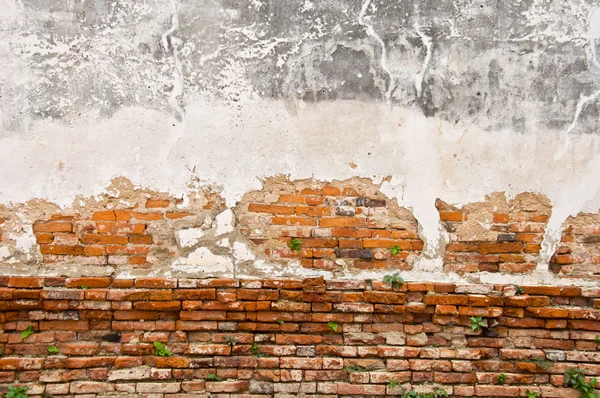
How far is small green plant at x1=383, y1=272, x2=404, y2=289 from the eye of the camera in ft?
9.90

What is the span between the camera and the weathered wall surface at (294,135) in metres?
2.91

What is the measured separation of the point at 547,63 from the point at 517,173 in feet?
2.19

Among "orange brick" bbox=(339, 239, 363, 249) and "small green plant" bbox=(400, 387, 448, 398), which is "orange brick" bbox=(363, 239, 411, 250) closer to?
"orange brick" bbox=(339, 239, 363, 249)

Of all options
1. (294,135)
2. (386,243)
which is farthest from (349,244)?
(294,135)

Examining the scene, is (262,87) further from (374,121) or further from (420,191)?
(420,191)

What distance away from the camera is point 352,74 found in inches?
116

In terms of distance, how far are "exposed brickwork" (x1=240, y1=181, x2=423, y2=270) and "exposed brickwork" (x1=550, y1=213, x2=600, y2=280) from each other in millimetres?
858

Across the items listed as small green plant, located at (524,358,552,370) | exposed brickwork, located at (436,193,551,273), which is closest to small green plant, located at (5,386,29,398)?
exposed brickwork, located at (436,193,551,273)

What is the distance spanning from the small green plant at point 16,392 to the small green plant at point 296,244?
1.75 meters

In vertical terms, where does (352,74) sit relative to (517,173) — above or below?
above

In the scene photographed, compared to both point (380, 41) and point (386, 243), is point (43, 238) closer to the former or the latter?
point (386, 243)

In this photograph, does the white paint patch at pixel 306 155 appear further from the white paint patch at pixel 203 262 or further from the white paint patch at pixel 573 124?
the white paint patch at pixel 203 262

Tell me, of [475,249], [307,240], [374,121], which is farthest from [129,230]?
[475,249]

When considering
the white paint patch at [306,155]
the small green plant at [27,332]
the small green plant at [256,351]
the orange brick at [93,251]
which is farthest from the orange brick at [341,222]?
the small green plant at [27,332]
